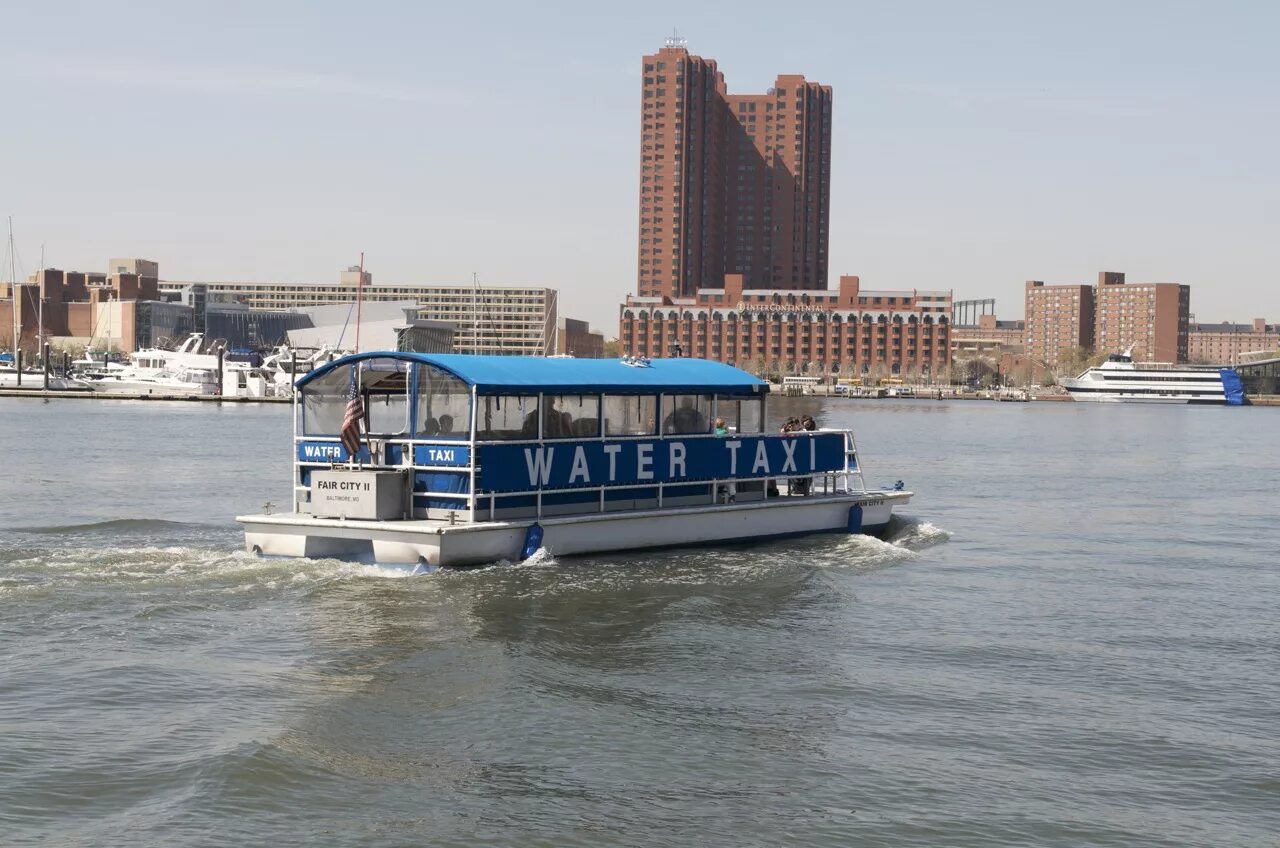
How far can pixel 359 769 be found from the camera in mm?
14773

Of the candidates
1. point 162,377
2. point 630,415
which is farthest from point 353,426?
point 162,377

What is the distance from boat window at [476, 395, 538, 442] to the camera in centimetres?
2567

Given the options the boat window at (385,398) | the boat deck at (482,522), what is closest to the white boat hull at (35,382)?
the boat deck at (482,522)

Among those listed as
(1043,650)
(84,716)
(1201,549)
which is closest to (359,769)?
(84,716)

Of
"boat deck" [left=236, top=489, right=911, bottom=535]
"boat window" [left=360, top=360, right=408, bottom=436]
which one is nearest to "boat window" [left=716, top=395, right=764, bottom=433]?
"boat deck" [left=236, top=489, right=911, bottom=535]

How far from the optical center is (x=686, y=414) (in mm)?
30016

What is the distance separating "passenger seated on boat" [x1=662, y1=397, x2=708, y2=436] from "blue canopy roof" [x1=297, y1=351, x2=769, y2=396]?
30 cm

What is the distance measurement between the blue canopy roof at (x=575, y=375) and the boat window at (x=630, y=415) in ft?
0.72

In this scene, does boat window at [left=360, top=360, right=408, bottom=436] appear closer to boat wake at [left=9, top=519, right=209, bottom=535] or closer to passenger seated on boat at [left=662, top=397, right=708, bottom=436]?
passenger seated on boat at [left=662, top=397, right=708, bottom=436]

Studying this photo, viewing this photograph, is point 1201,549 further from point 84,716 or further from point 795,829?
point 84,716

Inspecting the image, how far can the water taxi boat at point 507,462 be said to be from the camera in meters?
25.2

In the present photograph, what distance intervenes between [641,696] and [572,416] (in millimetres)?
10374

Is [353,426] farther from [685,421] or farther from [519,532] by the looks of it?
[685,421]

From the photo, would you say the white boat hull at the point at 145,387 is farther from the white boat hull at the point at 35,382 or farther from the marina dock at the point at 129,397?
the marina dock at the point at 129,397
